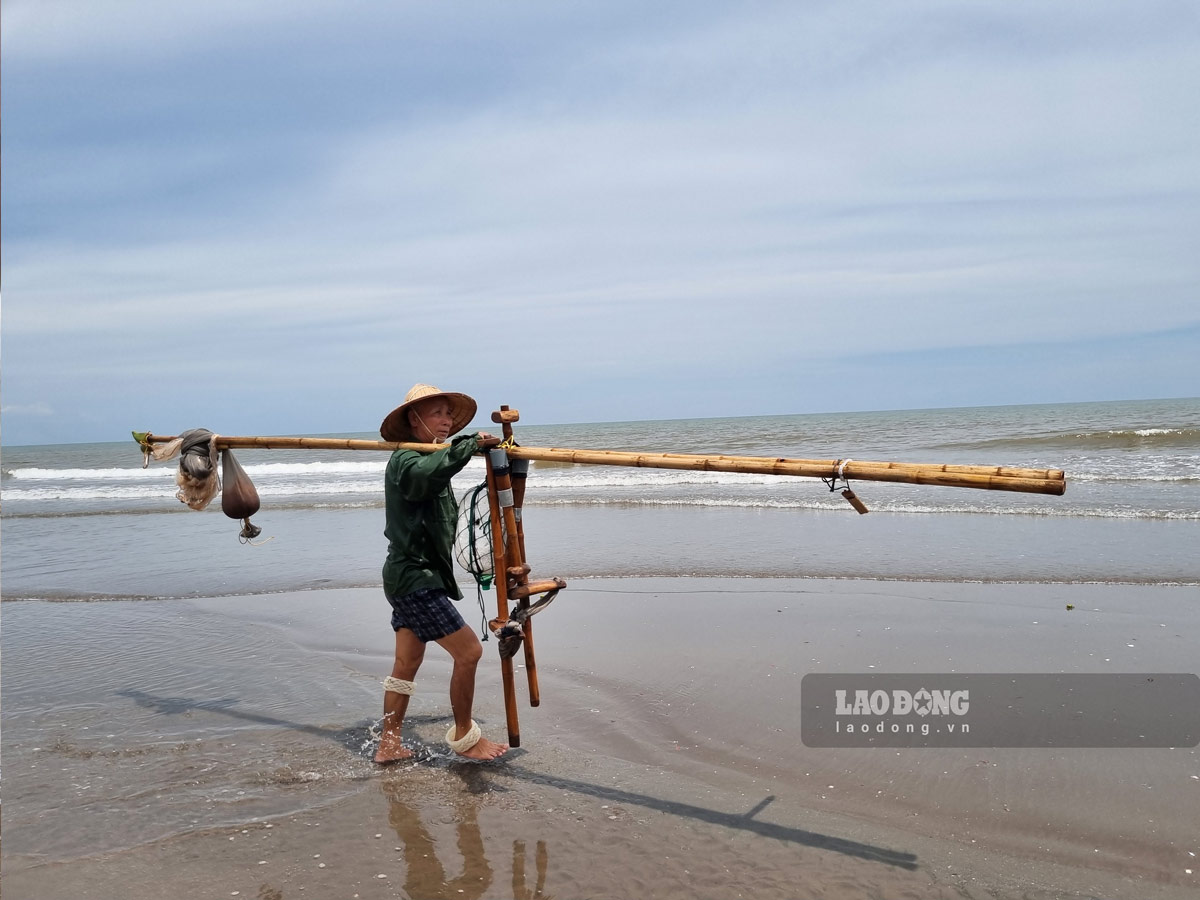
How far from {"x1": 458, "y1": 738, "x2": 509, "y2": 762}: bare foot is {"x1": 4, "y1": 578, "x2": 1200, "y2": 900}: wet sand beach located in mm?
54

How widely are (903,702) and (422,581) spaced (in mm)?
2867

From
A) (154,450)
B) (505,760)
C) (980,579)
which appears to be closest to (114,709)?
(154,450)

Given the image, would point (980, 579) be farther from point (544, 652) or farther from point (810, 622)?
point (544, 652)

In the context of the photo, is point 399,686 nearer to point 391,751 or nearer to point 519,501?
point 391,751

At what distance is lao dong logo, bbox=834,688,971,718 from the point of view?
4.89 m

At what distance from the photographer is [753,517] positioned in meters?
12.9

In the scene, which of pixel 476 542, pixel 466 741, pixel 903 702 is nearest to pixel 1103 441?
pixel 903 702

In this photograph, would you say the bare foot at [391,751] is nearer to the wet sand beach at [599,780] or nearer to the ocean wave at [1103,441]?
the wet sand beach at [599,780]

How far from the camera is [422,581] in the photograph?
4.19m

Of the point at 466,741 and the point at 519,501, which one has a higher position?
the point at 519,501

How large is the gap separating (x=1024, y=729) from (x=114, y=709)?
17.2 feet

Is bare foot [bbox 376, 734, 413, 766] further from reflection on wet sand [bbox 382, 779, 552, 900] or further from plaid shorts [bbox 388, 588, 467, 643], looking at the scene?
plaid shorts [bbox 388, 588, 467, 643]

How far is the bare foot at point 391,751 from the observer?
436 centimetres

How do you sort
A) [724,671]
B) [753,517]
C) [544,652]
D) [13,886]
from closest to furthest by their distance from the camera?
[13,886] < [724,671] < [544,652] < [753,517]
